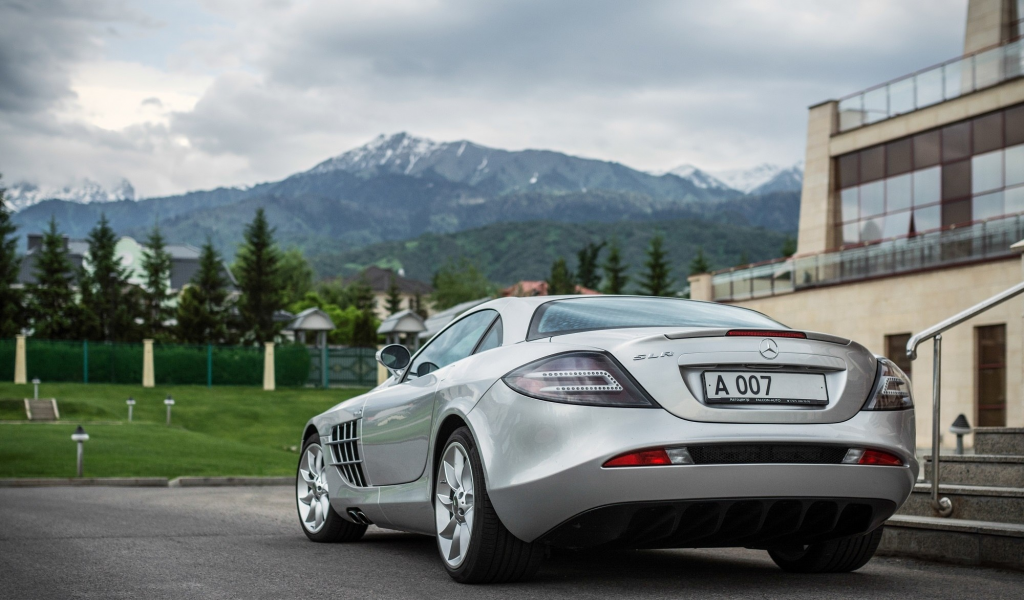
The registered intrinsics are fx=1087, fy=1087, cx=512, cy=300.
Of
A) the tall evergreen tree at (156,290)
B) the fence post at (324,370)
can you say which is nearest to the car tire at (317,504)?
the fence post at (324,370)

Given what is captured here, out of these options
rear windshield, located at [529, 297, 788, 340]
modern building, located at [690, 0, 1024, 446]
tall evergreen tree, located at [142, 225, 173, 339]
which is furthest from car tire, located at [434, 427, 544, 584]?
tall evergreen tree, located at [142, 225, 173, 339]

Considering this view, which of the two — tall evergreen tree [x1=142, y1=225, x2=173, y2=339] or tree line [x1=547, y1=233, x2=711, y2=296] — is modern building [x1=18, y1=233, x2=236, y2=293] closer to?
tall evergreen tree [x1=142, y1=225, x2=173, y2=339]

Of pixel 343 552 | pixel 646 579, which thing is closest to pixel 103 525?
pixel 343 552

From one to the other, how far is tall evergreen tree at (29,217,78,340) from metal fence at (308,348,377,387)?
77.2ft

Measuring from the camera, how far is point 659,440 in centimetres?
453

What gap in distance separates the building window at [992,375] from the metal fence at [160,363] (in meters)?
31.4

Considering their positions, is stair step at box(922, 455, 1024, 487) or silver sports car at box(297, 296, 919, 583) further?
stair step at box(922, 455, 1024, 487)

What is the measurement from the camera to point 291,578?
215 inches

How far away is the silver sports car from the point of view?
180 inches

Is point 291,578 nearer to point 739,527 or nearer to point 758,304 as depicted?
point 739,527

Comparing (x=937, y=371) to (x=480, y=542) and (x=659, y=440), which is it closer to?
(x=659, y=440)

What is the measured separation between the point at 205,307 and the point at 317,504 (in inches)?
2502

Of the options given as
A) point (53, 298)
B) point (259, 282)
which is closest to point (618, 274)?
point (259, 282)

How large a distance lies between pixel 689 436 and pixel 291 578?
221 centimetres
